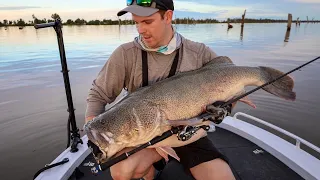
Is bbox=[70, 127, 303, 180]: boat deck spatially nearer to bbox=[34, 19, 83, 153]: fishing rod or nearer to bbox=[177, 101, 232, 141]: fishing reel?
bbox=[34, 19, 83, 153]: fishing rod

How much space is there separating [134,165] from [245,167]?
1.78 m

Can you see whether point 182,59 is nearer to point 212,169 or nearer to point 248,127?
point 212,169

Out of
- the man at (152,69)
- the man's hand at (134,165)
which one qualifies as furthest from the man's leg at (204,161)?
the man's hand at (134,165)

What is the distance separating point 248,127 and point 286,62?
12.0m

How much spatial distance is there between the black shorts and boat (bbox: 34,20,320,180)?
2.31 feet

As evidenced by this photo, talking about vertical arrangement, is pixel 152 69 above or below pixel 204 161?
above

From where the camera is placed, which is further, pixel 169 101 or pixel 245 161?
pixel 245 161

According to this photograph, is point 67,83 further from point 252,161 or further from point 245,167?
point 252,161

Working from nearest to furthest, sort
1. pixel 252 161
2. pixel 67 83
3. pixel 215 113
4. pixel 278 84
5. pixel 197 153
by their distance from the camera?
pixel 215 113
pixel 197 153
pixel 278 84
pixel 67 83
pixel 252 161

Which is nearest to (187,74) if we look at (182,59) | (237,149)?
(182,59)

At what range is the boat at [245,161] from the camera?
3100 mm

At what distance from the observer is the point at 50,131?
6648mm

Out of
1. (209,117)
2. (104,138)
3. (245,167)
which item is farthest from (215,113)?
(245,167)

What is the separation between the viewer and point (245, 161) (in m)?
3.60
